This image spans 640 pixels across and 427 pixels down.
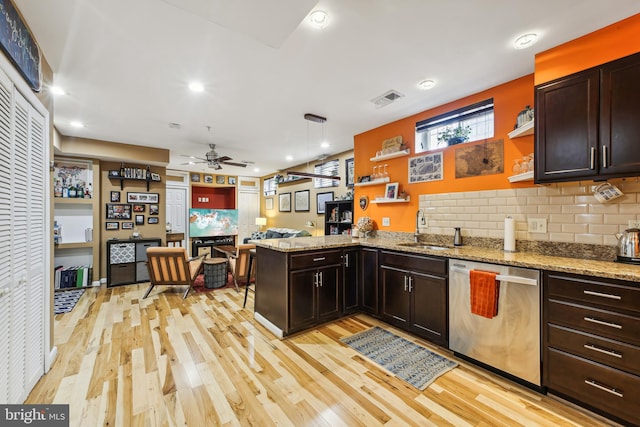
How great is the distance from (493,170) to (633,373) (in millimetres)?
1880

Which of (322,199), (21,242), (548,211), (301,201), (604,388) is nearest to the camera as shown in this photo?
(604,388)

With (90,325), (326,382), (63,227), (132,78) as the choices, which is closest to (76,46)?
(132,78)

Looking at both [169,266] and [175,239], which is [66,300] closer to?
[169,266]

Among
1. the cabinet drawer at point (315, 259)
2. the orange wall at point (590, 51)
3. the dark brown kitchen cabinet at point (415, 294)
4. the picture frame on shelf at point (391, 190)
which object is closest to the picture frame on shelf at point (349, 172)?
the picture frame on shelf at point (391, 190)

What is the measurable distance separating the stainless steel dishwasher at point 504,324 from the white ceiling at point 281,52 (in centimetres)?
184

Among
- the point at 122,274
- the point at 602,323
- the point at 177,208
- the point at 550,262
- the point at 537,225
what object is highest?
the point at 177,208

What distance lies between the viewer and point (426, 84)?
2744 mm

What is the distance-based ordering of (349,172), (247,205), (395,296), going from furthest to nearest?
1. (247,205)
2. (349,172)
3. (395,296)

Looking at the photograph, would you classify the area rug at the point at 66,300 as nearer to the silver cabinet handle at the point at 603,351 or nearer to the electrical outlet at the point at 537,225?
the silver cabinet handle at the point at 603,351

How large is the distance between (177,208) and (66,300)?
4.09 m

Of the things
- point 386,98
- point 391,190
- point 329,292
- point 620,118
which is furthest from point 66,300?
point 620,118

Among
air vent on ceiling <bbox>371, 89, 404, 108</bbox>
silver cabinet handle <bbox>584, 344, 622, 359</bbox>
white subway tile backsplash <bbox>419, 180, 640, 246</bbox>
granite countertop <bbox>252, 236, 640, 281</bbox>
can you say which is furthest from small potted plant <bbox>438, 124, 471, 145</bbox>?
silver cabinet handle <bbox>584, 344, 622, 359</bbox>

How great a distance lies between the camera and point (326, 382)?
2.05 m

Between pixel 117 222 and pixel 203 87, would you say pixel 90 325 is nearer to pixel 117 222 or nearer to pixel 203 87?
pixel 117 222
